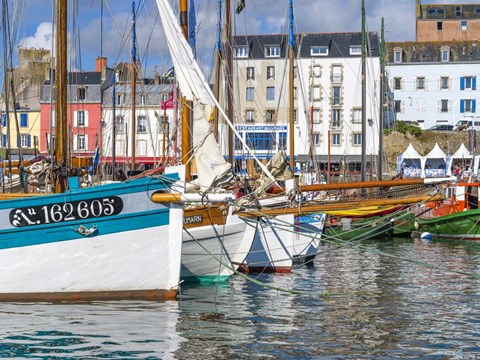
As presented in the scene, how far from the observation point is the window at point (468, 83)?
108m

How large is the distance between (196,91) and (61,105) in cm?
342

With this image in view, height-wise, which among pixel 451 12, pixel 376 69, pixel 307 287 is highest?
pixel 451 12

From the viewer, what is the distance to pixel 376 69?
97062 millimetres

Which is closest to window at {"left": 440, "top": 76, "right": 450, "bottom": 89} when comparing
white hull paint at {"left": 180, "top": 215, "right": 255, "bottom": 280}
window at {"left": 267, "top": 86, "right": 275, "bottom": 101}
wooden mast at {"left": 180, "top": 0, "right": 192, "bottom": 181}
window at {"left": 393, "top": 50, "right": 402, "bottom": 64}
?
window at {"left": 393, "top": 50, "right": 402, "bottom": 64}

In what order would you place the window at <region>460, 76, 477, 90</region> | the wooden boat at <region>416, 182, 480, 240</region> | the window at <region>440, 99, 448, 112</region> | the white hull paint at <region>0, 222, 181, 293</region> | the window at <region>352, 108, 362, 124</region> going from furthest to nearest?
the window at <region>440, 99, 448, 112</region> → the window at <region>460, 76, 477, 90</region> → the window at <region>352, 108, 362, 124</region> → the wooden boat at <region>416, 182, 480, 240</region> → the white hull paint at <region>0, 222, 181, 293</region>

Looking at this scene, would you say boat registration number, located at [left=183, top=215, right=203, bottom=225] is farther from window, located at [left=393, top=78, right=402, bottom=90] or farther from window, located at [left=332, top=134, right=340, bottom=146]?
window, located at [left=393, top=78, right=402, bottom=90]

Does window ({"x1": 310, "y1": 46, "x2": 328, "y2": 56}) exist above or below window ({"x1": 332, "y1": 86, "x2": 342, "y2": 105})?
above

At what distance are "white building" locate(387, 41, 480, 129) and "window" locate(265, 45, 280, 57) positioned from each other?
643 inches

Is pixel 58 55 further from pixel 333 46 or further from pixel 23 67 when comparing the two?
pixel 23 67

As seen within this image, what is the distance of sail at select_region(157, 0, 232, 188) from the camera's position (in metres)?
21.8

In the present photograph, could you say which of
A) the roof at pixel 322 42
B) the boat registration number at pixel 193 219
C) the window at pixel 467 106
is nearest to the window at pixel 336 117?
the roof at pixel 322 42

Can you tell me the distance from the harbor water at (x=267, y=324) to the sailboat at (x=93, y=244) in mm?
440

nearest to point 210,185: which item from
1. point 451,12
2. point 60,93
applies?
point 60,93

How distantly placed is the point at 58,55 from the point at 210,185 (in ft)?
17.5
